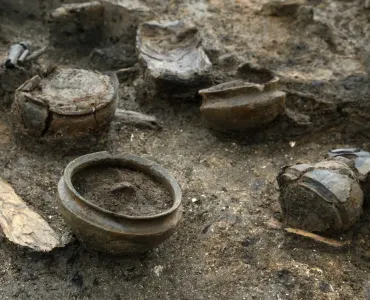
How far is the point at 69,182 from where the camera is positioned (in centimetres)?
335

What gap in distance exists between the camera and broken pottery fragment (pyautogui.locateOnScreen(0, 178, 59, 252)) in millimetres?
3496

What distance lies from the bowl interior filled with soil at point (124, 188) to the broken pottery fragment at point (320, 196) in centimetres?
82

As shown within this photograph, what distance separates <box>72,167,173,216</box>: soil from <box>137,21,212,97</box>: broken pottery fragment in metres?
1.37

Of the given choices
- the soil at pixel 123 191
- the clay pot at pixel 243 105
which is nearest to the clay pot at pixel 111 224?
the soil at pixel 123 191

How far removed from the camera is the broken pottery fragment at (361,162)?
3895 millimetres

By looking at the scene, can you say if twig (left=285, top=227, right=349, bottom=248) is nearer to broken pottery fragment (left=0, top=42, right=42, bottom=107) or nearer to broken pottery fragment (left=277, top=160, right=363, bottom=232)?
broken pottery fragment (left=277, top=160, right=363, bottom=232)

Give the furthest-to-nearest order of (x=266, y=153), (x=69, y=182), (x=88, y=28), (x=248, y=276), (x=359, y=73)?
1. (x=88, y=28)
2. (x=359, y=73)
3. (x=266, y=153)
4. (x=248, y=276)
5. (x=69, y=182)

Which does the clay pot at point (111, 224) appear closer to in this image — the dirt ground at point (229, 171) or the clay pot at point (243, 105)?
the dirt ground at point (229, 171)

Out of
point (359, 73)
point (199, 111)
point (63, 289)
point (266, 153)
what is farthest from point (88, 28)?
point (63, 289)

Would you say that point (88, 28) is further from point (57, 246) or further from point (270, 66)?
point (57, 246)

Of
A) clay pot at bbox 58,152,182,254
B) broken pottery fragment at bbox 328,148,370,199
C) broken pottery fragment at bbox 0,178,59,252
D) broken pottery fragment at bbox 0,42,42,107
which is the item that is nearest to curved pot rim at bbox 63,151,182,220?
clay pot at bbox 58,152,182,254

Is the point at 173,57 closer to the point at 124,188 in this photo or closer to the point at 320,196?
the point at 124,188

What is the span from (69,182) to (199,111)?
6.34ft

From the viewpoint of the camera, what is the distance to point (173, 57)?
5.21 metres
